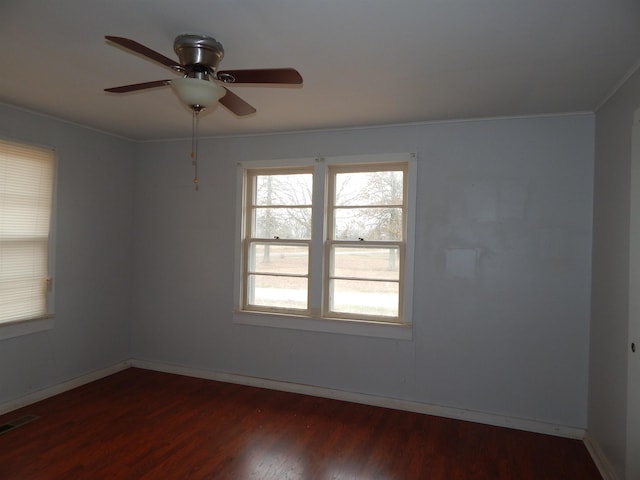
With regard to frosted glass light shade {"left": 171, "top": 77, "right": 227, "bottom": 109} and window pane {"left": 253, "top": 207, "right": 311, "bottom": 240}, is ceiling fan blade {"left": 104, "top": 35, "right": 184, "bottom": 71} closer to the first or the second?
frosted glass light shade {"left": 171, "top": 77, "right": 227, "bottom": 109}

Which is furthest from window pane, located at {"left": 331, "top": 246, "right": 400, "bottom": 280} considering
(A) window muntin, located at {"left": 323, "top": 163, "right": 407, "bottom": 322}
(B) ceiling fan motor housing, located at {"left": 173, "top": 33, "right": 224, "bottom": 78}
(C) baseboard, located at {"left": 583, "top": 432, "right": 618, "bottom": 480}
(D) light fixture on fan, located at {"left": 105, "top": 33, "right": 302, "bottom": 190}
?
(B) ceiling fan motor housing, located at {"left": 173, "top": 33, "right": 224, "bottom": 78}

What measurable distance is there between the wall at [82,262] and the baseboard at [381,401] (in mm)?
664

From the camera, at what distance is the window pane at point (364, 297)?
12.0 feet

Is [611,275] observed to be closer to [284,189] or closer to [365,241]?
[365,241]

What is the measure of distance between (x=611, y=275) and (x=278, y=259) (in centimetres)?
276

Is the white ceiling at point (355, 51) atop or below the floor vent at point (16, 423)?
atop

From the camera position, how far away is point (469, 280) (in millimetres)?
3357

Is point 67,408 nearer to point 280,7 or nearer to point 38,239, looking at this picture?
point 38,239

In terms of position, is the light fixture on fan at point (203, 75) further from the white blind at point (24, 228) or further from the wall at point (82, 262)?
the wall at point (82, 262)

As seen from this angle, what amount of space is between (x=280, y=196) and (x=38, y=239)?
2223 mm

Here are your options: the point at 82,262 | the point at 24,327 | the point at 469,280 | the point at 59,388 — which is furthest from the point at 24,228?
the point at 469,280

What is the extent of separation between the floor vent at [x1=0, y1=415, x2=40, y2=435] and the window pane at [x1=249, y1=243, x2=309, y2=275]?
2178mm

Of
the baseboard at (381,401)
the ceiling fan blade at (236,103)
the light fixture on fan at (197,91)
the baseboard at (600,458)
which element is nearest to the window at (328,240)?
the baseboard at (381,401)

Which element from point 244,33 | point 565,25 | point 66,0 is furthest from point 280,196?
point 565,25
